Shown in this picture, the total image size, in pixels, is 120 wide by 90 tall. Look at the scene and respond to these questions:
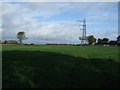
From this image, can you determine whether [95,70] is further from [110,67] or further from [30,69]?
[30,69]

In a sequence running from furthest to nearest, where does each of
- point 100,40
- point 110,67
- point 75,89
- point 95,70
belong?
point 100,40, point 110,67, point 95,70, point 75,89

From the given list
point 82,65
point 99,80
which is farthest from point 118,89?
point 82,65

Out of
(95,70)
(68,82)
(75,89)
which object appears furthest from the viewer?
(95,70)

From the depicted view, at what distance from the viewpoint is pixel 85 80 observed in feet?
24.5

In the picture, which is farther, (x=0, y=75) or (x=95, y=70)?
(x=95, y=70)

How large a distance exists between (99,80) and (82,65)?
82.9 inches

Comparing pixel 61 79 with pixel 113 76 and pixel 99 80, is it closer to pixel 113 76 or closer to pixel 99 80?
pixel 99 80

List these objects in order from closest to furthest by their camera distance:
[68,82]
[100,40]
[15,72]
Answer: [68,82], [15,72], [100,40]

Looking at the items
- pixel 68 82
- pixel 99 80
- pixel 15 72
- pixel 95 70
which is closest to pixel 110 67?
pixel 95 70

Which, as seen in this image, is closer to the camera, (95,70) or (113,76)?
(113,76)

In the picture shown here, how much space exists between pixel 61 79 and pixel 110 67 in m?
3.10

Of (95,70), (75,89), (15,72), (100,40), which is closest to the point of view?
(75,89)

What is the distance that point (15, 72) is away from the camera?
314 inches

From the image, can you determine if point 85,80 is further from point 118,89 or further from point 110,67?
point 110,67
